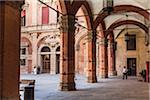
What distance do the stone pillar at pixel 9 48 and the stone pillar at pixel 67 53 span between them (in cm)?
617

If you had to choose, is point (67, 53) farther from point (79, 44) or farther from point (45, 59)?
point (45, 59)

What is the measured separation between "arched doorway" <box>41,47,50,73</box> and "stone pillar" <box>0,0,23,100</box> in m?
27.4

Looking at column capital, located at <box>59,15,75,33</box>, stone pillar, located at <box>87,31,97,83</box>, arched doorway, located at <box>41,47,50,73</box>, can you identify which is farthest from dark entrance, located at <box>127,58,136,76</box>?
column capital, located at <box>59,15,75,33</box>

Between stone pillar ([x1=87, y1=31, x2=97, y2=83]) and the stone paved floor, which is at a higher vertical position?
stone pillar ([x1=87, y1=31, x2=97, y2=83])

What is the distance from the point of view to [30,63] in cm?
3569

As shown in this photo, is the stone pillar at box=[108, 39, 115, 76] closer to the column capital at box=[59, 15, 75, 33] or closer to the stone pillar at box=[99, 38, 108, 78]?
the stone pillar at box=[99, 38, 108, 78]

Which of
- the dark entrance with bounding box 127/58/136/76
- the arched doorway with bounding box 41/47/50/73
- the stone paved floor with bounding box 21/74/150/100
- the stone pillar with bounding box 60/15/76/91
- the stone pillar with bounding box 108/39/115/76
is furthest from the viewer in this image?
the arched doorway with bounding box 41/47/50/73

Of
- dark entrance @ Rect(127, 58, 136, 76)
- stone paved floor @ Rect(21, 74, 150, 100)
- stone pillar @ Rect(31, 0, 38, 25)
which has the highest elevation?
stone pillar @ Rect(31, 0, 38, 25)

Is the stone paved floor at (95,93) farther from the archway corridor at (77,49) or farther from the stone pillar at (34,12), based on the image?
the stone pillar at (34,12)

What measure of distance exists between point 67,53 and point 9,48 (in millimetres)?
6633

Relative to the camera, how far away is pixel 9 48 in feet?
24.0

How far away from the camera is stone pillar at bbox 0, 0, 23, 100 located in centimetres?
711

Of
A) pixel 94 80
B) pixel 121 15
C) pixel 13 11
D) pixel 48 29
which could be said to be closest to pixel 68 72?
pixel 94 80

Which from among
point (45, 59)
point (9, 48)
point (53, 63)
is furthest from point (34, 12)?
point (9, 48)
